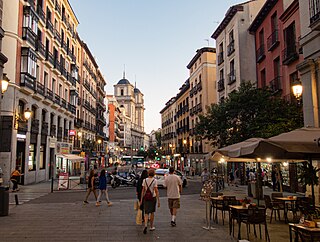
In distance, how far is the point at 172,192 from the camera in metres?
10.5

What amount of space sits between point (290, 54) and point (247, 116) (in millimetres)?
4504

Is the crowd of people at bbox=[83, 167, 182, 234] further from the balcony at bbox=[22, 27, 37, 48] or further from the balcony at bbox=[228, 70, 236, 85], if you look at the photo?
Result: the balcony at bbox=[228, 70, 236, 85]

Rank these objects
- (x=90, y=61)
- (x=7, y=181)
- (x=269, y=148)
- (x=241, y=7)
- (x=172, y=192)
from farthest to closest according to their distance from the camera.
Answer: (x=90, y=61), (x=241, y=7), (x=7, y=181), (x=172, y=192), (x=269, y=148)

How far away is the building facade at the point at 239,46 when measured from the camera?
94.3 ft

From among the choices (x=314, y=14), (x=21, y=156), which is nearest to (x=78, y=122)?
(x=21, y=156)

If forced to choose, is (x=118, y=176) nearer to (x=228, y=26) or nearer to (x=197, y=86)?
(x=228, y=26)

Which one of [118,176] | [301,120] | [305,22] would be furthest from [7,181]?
[305,22]

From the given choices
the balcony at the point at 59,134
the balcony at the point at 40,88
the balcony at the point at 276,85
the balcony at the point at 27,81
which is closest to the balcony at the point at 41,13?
the balcony at the point at 40,88

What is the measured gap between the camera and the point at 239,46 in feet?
95.1

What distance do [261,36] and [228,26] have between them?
591cm

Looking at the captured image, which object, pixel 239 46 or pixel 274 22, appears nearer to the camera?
pixel 274 22

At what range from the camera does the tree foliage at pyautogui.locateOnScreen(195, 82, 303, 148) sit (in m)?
18.4

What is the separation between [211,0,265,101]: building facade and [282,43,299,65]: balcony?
6.70 m

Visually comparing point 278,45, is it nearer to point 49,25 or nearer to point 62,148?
point 49,25
